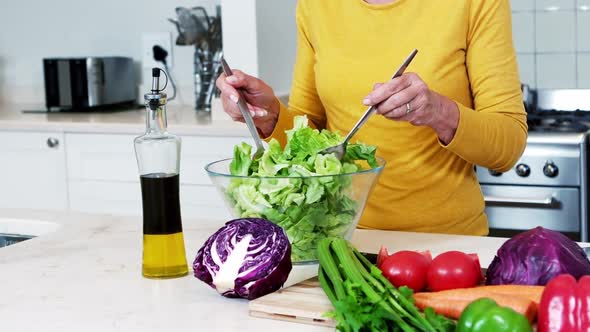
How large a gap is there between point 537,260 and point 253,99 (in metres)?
0.68

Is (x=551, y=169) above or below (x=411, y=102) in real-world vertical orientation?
below

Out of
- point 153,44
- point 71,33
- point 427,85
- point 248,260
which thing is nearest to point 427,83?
point 427,85

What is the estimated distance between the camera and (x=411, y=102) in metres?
1.49

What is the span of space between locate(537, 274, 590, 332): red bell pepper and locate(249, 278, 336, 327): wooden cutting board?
0.85 ft

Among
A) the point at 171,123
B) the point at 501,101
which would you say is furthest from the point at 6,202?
the point at 501,101

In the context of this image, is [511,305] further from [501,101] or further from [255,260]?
[501,101]

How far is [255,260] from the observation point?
1.29 m

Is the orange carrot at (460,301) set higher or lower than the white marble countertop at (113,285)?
higher

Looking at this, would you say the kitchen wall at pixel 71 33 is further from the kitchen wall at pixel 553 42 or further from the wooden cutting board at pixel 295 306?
the wooden cutting board at pixel 295 306

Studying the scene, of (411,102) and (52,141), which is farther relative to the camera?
(52,141)

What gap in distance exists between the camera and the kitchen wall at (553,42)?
3.30 meters

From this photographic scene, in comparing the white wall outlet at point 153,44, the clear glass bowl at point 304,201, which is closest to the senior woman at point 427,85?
the clear glass bowl at point 304,201

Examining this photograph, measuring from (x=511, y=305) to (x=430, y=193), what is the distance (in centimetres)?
66

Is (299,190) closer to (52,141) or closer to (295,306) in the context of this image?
(295,306)
